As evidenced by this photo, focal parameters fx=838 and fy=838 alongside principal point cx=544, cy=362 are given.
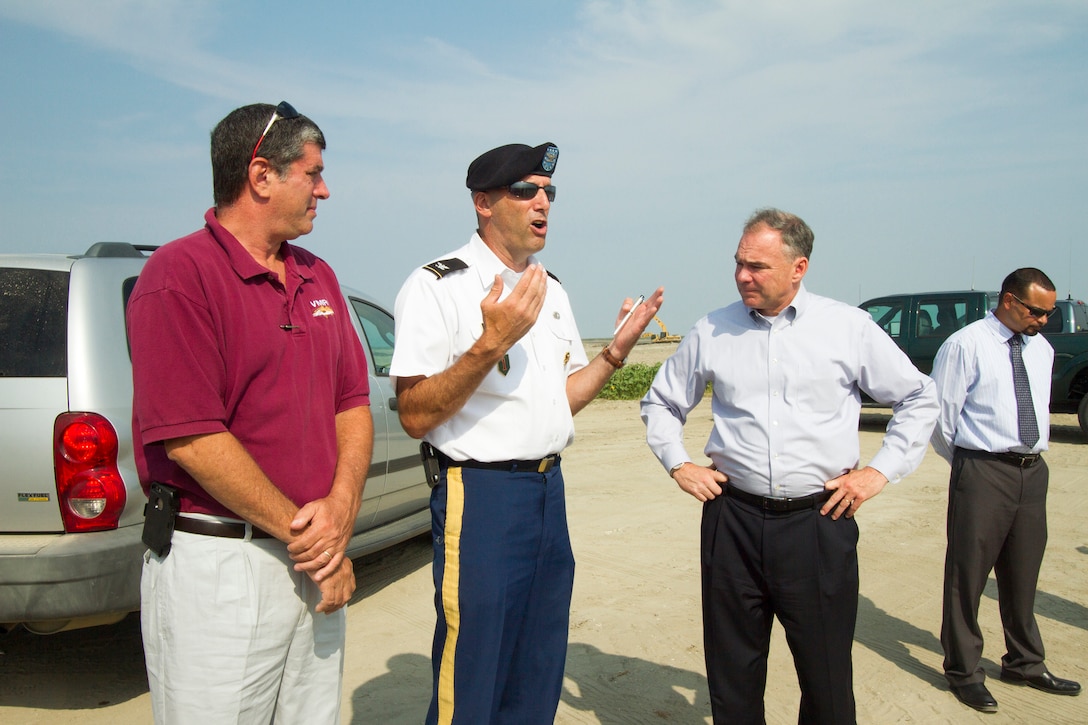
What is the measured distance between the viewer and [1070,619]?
17.3 feet

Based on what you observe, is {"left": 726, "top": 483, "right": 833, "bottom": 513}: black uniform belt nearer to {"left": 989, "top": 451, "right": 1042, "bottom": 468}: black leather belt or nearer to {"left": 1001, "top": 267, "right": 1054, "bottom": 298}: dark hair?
{"left": 989, "top": 451, "right": 1042, "bottom": 468}: black leather belt

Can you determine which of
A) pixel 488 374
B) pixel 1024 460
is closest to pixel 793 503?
pixel 488 374

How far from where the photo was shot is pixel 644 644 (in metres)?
4.75

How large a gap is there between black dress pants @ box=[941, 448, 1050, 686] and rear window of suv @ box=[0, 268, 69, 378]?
444 cm

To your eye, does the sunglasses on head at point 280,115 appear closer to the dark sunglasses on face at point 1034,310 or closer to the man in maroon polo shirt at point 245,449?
the man in maroon polo shirt at point 245,449

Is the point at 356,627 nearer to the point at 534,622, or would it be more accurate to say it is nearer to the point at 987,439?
the point at 534,622

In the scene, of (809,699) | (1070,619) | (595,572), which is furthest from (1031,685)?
(595,572)

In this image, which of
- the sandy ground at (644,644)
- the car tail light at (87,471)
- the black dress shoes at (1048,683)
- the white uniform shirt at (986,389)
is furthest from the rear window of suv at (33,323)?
the black dress shoes at (1048,683)

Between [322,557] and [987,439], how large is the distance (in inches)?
144

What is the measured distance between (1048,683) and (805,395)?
2.52 meters

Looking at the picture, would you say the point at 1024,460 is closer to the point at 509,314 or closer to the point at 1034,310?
the point at 1034,310

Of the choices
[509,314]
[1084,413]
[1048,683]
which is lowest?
[1048,683]

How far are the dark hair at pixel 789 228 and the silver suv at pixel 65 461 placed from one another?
108 inches

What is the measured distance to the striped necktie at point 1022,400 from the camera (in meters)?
4.36
